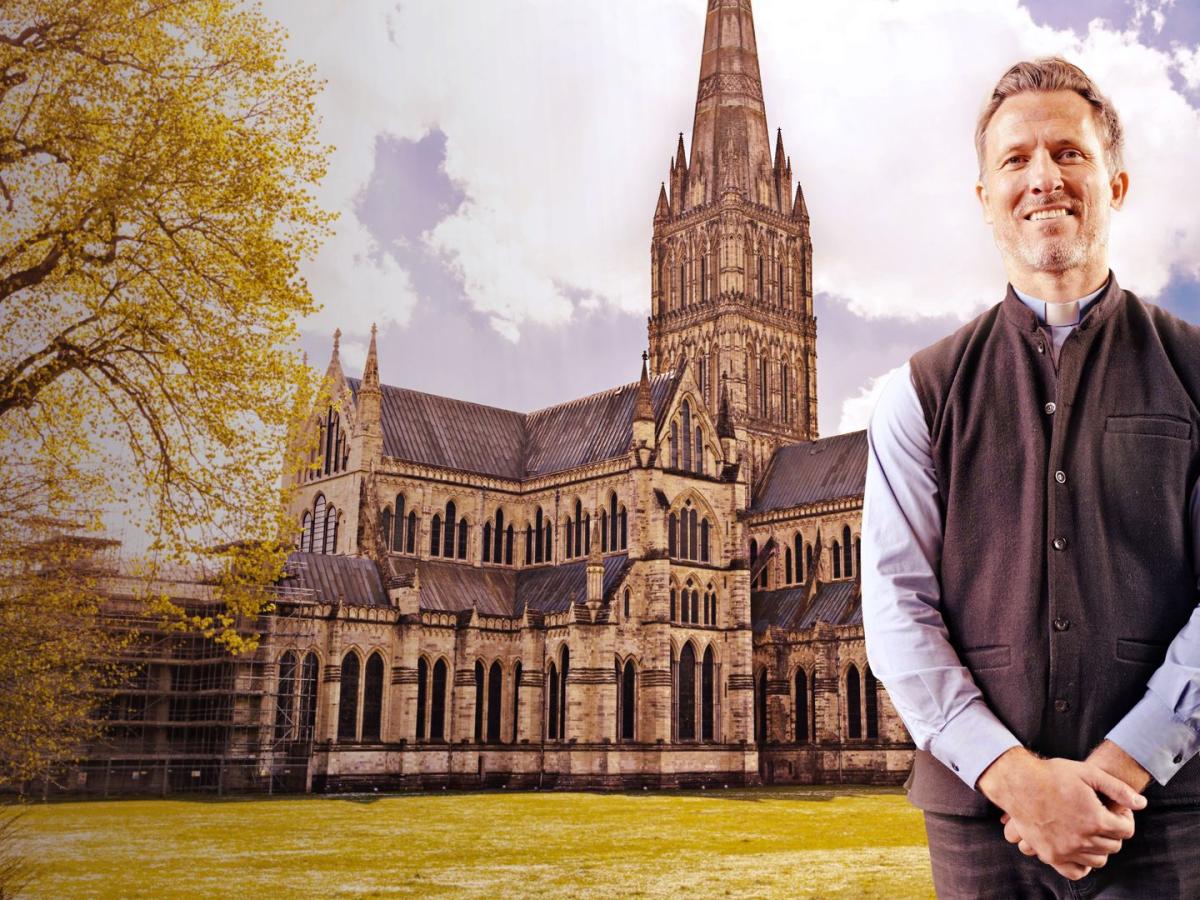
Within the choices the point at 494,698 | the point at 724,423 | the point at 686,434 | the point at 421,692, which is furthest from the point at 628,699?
the point at 724,423

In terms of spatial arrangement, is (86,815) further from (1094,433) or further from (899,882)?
(1094,433)

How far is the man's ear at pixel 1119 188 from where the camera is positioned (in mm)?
3836

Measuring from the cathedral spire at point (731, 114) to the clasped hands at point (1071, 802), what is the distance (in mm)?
68442

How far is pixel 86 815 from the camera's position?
29.4 meters

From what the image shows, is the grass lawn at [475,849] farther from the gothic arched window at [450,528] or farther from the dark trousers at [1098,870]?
the gothic arched window at [450,528]

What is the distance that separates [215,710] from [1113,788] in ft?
139

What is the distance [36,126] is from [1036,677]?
14.1 metres

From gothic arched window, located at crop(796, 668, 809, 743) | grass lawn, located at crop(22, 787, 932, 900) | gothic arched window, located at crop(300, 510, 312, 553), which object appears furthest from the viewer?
gothic arched window, located at crop(300, 510, 312, 553)

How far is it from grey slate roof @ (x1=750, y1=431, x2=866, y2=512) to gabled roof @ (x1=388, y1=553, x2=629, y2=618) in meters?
12.9

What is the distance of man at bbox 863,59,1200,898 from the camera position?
3.18m

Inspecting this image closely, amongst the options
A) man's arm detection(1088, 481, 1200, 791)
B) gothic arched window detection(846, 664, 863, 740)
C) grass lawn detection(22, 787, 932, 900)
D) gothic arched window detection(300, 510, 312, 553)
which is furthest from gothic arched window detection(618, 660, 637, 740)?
man's arm detection(1088, 481, 1200, 791)

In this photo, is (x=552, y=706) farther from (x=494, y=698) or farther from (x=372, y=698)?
(x=372, y=698)

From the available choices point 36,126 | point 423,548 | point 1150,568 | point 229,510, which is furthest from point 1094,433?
point 423,548

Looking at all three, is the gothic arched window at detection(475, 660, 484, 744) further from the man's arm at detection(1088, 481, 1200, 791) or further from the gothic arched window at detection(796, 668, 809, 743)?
the man's arm at detection(1088, 481, 1200, 791)
